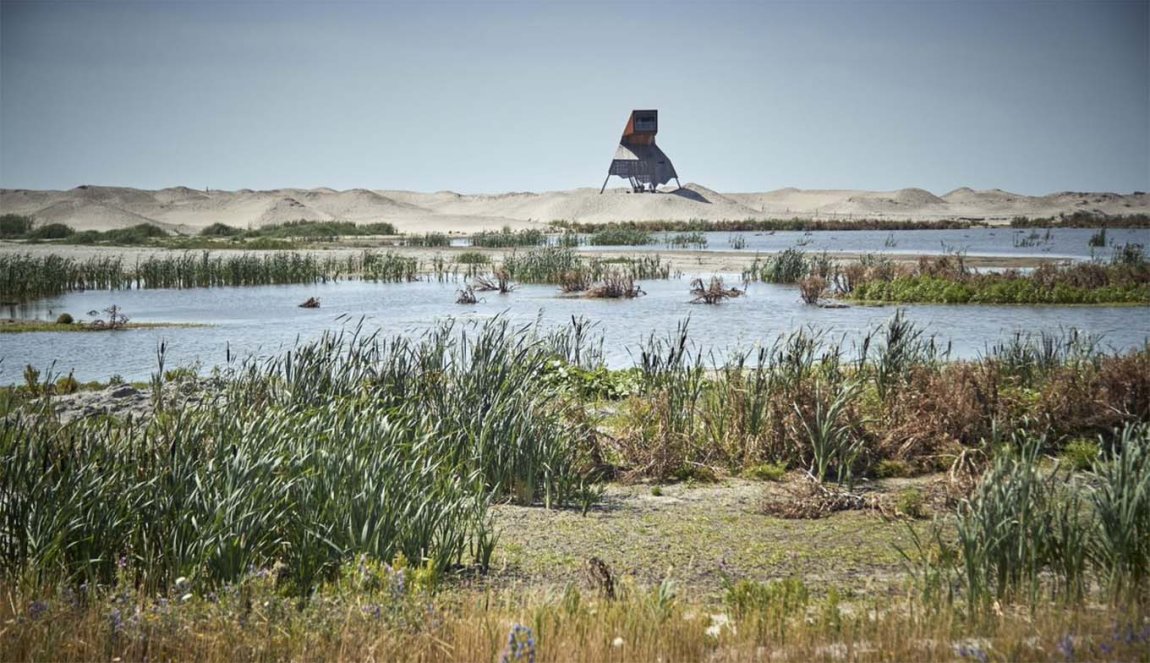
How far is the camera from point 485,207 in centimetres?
15288

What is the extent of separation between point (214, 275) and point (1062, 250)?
40953 millimetres

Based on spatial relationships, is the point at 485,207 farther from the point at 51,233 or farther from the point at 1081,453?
the point at 1081,453

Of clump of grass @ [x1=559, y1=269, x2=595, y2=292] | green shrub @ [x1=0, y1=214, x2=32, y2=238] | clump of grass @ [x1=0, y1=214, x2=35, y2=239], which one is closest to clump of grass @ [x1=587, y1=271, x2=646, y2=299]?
clump of grass @ [x1=559, y1=269, x2=595, y2=292]

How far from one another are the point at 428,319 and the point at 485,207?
12986cm

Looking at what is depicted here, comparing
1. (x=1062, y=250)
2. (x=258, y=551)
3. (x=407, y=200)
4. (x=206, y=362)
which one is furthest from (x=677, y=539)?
(x=407, y=200)

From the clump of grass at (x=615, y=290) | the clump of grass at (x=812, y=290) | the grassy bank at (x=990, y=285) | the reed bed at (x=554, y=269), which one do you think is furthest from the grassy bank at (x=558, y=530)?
the reed bed at (x=554, y=269)

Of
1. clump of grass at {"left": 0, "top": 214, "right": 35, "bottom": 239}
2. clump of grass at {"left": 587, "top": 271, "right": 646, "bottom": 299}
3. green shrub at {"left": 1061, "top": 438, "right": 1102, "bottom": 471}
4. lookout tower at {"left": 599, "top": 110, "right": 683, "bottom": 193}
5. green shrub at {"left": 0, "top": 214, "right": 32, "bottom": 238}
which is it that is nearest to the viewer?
green shrub at {"left": 1061, "top": 438, "right": 1102, "bottom": 471}

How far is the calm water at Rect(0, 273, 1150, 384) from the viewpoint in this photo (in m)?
18.9

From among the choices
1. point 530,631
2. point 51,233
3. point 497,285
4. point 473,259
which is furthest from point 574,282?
point 51,233

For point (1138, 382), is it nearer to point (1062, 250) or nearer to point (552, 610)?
point (552, 610)

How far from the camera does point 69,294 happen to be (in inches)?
1254

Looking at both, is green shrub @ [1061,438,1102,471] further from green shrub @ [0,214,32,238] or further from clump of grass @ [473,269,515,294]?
green shrub @ [0,214,32,238]

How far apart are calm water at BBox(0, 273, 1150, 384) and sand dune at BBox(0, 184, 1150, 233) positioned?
233ft

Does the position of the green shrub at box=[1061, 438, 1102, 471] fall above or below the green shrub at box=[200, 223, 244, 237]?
below
